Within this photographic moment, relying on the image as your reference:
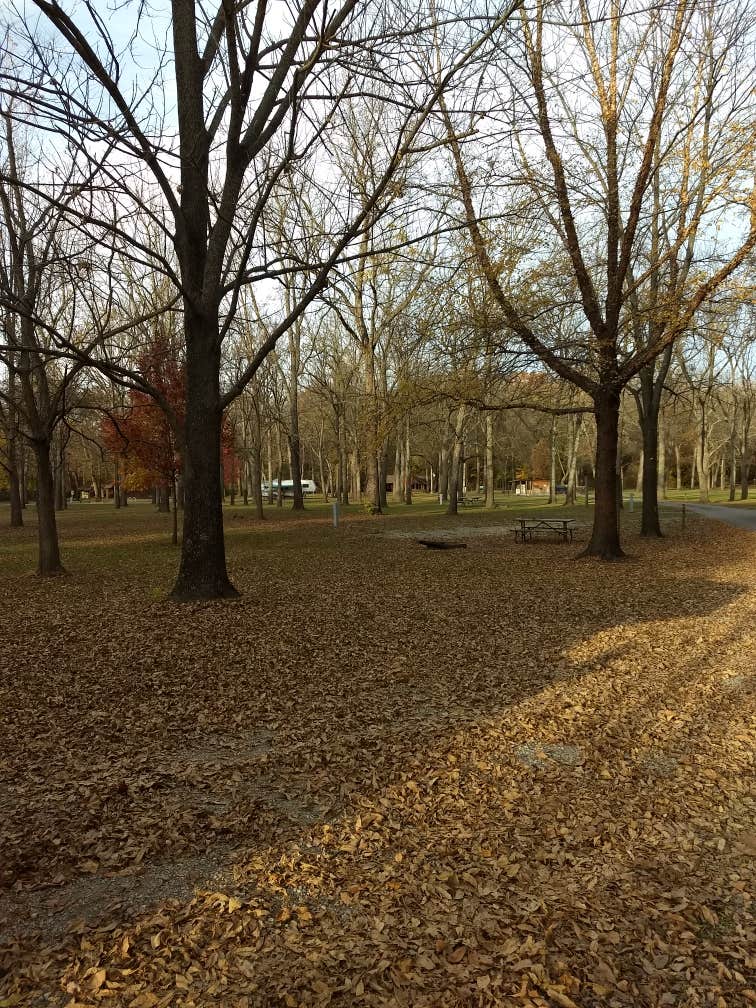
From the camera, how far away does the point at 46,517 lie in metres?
12.2

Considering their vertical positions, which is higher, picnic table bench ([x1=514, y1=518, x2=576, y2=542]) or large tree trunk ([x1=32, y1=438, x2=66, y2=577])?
large tree trunk ([x1=32, y1=438, x2=66, y2=577])

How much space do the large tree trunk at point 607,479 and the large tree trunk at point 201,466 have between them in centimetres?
802

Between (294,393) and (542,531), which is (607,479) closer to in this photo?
(542,531)

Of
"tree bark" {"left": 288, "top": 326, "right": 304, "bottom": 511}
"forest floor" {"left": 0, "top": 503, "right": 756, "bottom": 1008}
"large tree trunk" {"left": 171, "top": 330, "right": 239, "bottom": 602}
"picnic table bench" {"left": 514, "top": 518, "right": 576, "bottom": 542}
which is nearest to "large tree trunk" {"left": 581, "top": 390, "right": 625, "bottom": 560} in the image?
"picnic table bench" {"left": 514, "top": 518, "right": 576, "bottom": 542}

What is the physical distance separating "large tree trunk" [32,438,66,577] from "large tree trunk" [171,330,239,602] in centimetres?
445

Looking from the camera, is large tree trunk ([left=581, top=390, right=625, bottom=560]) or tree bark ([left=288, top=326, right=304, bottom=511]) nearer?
large tree trunk ([left=581, top=390, right=625, bottom=560])

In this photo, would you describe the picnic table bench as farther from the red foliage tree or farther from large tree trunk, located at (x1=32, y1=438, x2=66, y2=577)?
large tree trunk, located at (x1=32, y1=438, x2=66, y2=577)

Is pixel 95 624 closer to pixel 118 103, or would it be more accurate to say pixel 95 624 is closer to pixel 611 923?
pixel 118 103

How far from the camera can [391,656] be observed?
675 cm

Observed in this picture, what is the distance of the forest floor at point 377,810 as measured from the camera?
248cm

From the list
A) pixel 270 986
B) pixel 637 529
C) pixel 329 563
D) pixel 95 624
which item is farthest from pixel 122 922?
pixel 637 529

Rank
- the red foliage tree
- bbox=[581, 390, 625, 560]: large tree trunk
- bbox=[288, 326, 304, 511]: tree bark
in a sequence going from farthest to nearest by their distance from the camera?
bbox=[288, 326, 304, 511]: tree bark < the red foliage tree < bbox=[581, 390, 625, 560]: large tree trunk

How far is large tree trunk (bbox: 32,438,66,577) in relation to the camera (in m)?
11.8

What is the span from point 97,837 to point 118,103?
22.2 ft
